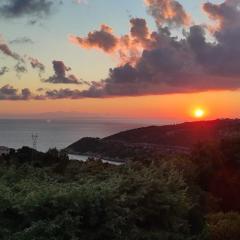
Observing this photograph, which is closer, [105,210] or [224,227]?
[105,210]

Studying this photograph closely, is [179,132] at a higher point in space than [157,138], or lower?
higher

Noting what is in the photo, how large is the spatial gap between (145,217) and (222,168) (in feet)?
64.5

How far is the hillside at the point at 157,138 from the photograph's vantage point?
5962 centimetres

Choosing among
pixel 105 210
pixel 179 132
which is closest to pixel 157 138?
pixel 179 132

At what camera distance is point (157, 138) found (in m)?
67.1

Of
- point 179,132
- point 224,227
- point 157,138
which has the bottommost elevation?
point 224,227

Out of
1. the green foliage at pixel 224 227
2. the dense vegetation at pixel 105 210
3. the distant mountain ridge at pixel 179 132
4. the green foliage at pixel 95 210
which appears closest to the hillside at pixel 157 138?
the distant mountain ridge at pixel 179 132

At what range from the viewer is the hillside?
59.6m

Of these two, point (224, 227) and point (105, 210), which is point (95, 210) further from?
point (224, 227)

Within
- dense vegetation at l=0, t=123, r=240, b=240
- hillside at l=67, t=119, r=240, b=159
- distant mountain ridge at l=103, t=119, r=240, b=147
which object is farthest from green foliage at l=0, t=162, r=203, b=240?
distant mountain ridge at l=103, t=119, r=240, b=147

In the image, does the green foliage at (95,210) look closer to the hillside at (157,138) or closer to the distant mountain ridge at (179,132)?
the hillside at (157,138)

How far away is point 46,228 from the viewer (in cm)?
807

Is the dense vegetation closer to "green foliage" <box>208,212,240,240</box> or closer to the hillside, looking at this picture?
"green foliage" <box>208,212,240,240</box>

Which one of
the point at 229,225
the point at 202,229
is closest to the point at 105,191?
the point at 202,229
